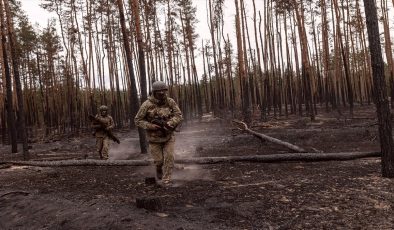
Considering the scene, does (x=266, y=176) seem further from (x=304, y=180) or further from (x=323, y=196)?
(x=323, y=196)

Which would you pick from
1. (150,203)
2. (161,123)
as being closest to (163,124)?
(161,123)

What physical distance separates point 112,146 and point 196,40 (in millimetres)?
19284

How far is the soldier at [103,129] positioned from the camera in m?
9.82

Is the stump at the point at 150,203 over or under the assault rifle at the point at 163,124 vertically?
under

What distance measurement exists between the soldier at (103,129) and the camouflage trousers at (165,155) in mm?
4037

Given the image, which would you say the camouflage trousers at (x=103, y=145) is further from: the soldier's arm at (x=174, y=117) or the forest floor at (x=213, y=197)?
the soldier's arm at (x=174, y=117)

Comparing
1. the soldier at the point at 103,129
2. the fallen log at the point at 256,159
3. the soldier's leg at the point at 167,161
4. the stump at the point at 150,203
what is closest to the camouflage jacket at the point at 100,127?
the soldier at the point at 103,129

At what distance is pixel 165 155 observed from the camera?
6035 mm

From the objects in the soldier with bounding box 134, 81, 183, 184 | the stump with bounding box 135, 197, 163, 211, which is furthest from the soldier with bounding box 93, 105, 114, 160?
the stump with bounding box 135, 197, 163, 211

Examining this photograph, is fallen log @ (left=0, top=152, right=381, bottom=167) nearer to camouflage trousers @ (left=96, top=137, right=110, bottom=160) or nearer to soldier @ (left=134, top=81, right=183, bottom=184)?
camouflage trousers @ (left=96, top=137, right=110, bottom=160)

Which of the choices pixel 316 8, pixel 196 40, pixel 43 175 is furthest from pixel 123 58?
pixel 43 175

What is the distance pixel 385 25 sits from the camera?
2252cm

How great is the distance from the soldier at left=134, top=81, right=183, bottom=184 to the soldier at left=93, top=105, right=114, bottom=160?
12.9ft

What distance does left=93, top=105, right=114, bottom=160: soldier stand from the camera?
9820 millimetres
